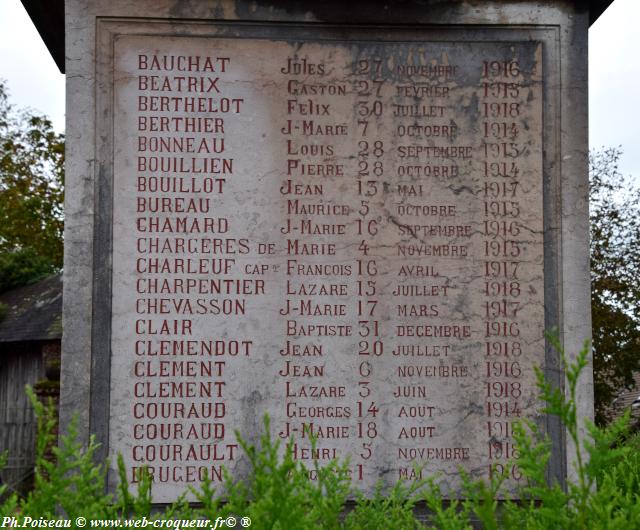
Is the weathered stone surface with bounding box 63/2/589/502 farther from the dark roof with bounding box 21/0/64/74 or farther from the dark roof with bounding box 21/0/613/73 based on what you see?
the dark roof with bounding box 21/0/64/74

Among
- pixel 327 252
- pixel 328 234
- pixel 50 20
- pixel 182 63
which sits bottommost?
pixel 327 252

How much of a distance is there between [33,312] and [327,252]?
20.2 metres

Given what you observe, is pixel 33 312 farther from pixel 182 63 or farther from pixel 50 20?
pixel 182 63

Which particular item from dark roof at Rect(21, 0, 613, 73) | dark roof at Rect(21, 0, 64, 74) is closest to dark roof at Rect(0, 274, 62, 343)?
dark roof at Rect(21, 0, 64, 74)

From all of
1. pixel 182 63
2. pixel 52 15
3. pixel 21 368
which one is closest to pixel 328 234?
pixel 182 63

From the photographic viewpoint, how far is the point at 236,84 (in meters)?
5.69

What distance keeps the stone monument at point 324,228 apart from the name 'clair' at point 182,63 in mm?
13

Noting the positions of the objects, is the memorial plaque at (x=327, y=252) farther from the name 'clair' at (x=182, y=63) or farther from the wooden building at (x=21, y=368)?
the wooden building at (x=21, y=368)

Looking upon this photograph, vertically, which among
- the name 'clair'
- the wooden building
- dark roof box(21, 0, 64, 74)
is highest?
dark roof box(21, 0, 64, 74)

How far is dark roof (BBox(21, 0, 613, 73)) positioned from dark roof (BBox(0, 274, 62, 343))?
1498 centimetres

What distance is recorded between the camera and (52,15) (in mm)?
6160

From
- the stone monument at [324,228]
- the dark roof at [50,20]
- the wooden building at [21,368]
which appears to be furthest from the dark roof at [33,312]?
the stone monument at [324,228]

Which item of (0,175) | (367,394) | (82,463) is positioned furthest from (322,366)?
(0,175)

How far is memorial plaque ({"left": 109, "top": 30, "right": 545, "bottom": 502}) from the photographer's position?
17.8ft
